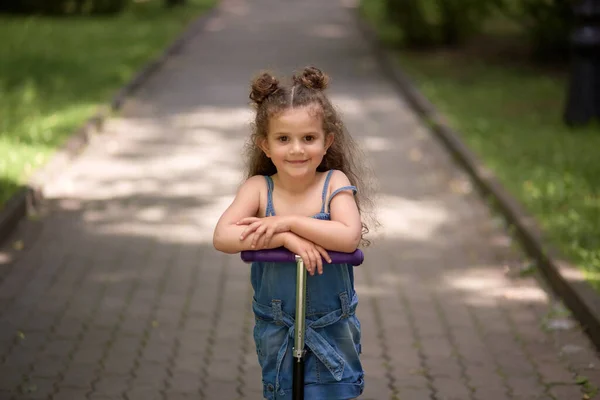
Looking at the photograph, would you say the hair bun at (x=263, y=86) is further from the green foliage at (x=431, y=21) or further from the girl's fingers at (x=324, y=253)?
the green foliage at (x=431, y=21)

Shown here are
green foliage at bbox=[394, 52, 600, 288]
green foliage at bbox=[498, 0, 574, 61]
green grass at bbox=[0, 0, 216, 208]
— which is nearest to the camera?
green foliage at bbox=[394, 52, 600, 288]

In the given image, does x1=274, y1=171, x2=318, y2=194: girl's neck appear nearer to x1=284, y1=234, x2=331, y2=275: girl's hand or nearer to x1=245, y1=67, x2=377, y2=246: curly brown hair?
x1=245, y1=67, x2=377, y2=246: curly brown hair

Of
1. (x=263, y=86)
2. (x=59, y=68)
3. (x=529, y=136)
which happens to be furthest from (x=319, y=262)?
(x=59, y=68)

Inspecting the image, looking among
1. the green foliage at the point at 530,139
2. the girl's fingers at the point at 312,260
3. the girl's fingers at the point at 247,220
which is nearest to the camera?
the girl's fingers at the point at 312,260

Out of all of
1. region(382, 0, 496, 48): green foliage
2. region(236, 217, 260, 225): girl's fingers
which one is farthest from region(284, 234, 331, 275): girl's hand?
region(382, 0, 496, 48): green foliage

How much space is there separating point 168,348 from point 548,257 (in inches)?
109

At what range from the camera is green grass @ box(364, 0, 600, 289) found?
25.7 ft

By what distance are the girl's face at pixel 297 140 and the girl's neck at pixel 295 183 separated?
2.4 inches

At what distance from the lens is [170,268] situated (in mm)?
7227

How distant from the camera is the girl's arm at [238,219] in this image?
3527 mm

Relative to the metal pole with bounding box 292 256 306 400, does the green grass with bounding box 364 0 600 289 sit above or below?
below

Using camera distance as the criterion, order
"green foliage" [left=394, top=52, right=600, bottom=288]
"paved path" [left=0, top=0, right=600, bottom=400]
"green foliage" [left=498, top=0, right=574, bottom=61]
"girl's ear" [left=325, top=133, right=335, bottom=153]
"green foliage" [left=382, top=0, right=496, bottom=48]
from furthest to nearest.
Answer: "green foliage" [left=382, top=0, right=496, bottom=48] < "green foliage" [left=498, top=0, right=574, bottom=61] < "green foliage" [left=394, top=52, right=600, bottom=288] < "paved path" [left=0, top=0, right=600, bottom=400] < "girl's ear" [left=325, top=133, right=335, bottom=153]

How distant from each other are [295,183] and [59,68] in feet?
43.8

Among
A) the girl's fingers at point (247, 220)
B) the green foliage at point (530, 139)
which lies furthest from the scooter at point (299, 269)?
the green foliage at point (530, 139)
